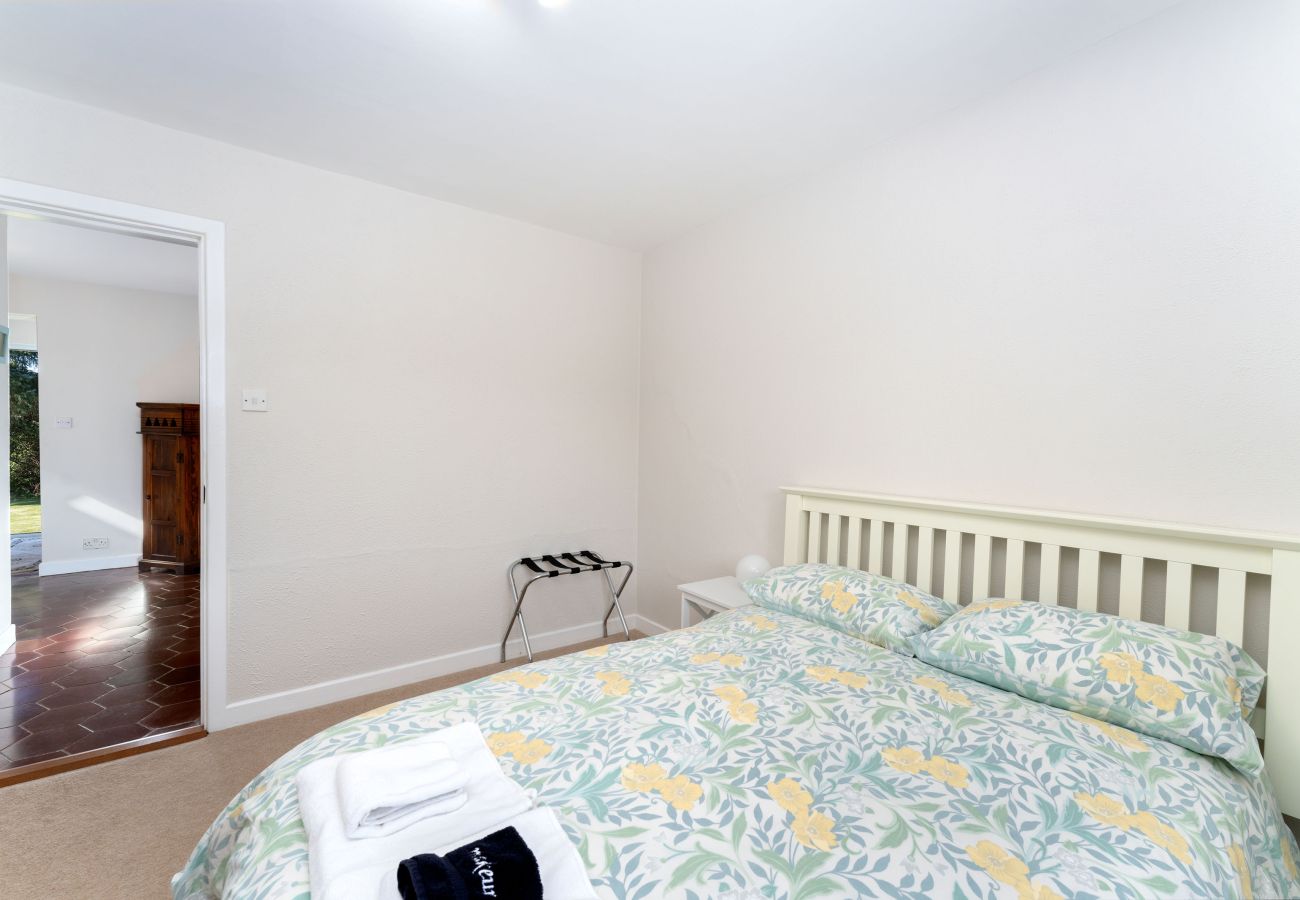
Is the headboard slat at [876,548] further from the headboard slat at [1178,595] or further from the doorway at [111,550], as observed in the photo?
the doorway at [111,550]

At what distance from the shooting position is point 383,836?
3.16 feet

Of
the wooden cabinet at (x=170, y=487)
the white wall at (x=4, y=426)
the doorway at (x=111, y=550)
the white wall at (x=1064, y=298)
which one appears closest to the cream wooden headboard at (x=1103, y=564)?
the white wall at (x=1064, y=298)

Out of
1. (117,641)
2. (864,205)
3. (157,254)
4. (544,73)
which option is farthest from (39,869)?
(157,254)

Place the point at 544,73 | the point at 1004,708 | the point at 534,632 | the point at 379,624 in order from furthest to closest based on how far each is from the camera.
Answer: the point at 534,632 < the point at 379,624 < the point at 544,73 < the point at 1004,708

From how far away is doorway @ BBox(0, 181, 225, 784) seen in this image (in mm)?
2363

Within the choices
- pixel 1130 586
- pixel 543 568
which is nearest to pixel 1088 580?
pixel 1130 586

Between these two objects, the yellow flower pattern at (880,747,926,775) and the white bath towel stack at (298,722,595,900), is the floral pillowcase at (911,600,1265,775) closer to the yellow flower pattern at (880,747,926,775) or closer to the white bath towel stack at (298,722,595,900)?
the yellow flower pattern at (880,747,926,775)

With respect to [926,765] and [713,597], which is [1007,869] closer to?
[926,765]

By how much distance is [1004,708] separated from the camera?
4.80 ft

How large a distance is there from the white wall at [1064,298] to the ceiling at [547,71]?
0.21m

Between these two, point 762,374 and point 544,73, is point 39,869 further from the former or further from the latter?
point 762,374

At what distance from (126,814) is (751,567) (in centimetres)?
247

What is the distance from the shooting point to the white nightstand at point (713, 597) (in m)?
2.58

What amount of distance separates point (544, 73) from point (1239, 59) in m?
1.98
